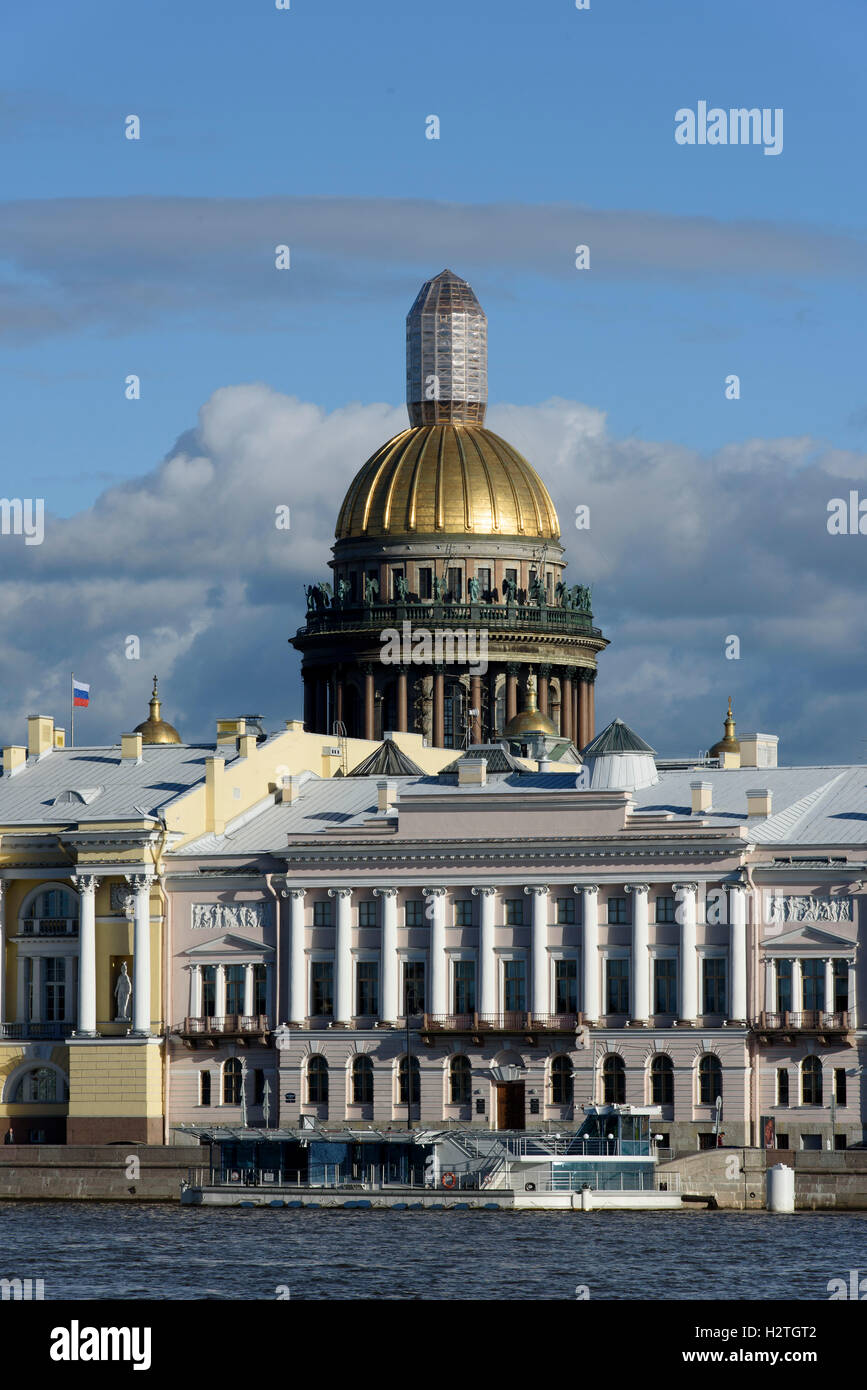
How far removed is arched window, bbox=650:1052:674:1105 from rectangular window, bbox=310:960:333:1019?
8488 millimetres

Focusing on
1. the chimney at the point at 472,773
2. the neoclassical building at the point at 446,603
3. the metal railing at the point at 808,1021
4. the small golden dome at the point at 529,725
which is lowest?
the metal railing at the point at 808,1021

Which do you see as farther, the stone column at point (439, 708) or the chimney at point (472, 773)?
the stone column at point (439, 708)

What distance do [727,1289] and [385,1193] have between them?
19606mm

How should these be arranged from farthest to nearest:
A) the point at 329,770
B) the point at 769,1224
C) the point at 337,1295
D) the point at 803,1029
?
the point at 329,770 < the point at 803,1029 < the point at 769,1224 < the point at 337,1295

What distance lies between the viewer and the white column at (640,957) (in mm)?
71938

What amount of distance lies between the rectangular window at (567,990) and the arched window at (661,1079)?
2.50m

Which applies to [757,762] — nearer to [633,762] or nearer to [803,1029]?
[633,762]

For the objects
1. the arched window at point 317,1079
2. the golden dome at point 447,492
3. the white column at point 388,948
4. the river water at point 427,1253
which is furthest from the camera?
the golden dome at point 447,492

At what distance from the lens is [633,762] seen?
75938mm

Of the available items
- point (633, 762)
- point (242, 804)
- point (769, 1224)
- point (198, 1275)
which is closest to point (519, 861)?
point (633, 762)

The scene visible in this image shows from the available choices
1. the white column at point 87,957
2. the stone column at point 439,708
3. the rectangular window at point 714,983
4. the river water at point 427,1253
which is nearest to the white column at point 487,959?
the rectangular window at point 714,983

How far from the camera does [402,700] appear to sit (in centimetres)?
10544

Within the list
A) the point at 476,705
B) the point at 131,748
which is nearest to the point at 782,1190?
the point at 131,748

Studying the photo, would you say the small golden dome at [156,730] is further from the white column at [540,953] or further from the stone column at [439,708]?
the white column at [540,953]
